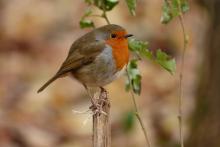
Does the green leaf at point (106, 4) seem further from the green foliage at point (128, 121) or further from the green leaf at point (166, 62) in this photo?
the green foliage at point (128, 121)

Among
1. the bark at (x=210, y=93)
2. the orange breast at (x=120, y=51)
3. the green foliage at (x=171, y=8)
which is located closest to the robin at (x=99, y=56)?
the orange breast at (x=120, y=51)

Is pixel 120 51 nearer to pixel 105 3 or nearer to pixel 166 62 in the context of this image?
pixel 105 3

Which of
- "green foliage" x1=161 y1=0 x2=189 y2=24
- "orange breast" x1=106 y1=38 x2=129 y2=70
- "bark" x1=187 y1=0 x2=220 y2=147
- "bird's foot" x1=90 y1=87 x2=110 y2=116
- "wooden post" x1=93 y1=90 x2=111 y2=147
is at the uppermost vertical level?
"bark" x1=187 y1=0 x2=220 y2=147

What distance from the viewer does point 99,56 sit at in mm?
5758

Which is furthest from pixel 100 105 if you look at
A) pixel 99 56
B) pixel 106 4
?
pixel 99 56

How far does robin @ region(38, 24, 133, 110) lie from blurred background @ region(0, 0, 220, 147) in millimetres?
1488

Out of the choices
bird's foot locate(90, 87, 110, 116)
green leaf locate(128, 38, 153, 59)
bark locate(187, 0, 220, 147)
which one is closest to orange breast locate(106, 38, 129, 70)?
bird's foot locate(90, 87, 110, 116)

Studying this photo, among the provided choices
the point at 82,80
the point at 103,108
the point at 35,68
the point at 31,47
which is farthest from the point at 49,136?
the point at 103,108

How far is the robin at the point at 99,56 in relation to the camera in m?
5.60

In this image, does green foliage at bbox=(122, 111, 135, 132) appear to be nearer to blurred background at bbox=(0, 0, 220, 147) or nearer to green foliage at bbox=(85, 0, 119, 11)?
blurred background at bbox=(0, 0, 220, 147)

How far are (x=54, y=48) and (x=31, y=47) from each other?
0.31 meters

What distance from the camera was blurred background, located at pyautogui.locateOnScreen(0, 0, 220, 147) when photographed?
7320mm

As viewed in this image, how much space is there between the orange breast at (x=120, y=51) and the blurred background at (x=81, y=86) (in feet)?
4.91

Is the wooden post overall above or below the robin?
below
